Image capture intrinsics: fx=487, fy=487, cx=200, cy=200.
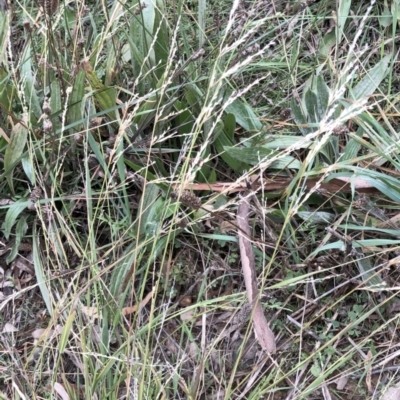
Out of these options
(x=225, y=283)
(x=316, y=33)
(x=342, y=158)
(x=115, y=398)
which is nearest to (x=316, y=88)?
(x=342, y=158)

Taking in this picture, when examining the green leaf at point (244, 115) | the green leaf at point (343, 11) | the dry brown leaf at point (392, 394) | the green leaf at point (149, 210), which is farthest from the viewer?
the green leaf at point (343, 11)

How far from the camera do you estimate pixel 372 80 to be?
1.31 metres

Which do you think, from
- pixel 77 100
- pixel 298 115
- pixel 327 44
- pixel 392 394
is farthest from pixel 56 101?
pixel 392 394

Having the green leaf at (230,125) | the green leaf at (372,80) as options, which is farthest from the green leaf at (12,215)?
the green leaf at (372,80)

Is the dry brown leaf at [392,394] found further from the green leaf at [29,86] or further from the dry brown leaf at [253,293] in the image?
the green leaf at [29,86]


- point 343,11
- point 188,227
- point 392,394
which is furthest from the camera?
point 343,11

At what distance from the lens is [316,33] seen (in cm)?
154

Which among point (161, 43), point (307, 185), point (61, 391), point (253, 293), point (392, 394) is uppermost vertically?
point (161, 43)

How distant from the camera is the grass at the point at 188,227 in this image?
1.12 meters

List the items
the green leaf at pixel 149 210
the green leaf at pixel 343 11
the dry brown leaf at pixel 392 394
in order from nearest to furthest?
the dry brown leaf at pixel 392 394 → the green leaf at pixel 149 210 → the green leaf at pixel 343 11

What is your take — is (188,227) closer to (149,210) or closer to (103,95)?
(149,210)

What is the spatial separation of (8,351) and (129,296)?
0.31m

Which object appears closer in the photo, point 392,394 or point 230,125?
point 392,394

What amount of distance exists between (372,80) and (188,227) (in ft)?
2.08
